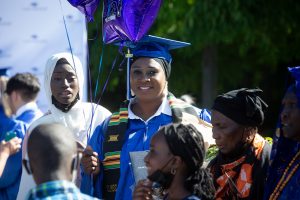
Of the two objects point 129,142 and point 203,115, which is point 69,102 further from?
point 203,115

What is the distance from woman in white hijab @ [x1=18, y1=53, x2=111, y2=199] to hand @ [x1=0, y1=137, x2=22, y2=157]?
21 cm

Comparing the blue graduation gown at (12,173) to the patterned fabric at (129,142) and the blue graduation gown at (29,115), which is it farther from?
the patterned fabric at (129,142)

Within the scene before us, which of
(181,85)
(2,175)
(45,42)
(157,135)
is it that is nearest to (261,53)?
(181,85)

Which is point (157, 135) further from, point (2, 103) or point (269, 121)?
point (269, 121)

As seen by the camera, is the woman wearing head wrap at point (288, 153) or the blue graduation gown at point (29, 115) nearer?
the woman wearing head wrap at point (288, 153)

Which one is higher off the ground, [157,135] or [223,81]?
[157,135]

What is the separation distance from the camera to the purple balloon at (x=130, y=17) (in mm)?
5180

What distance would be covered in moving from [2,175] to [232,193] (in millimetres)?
2257

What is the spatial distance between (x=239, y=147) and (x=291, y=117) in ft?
1.50

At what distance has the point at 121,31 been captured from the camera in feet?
17.3

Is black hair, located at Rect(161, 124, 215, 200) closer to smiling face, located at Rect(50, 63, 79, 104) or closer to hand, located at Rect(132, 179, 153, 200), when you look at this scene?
hand, located at Rect(132, 179, 153, 200)

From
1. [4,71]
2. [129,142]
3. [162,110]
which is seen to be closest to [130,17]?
[162,110]

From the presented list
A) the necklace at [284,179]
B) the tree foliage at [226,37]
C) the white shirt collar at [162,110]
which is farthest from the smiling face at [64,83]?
the tree foliage at [226,37]

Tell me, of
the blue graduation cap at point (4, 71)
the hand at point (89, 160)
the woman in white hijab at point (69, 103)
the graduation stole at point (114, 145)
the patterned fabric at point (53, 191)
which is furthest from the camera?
the blue graduation cap at point (4, 71)
